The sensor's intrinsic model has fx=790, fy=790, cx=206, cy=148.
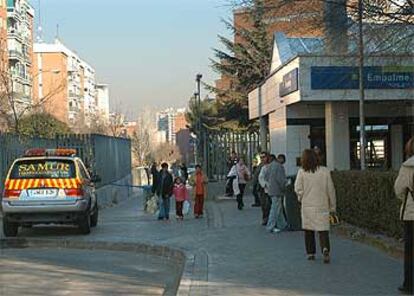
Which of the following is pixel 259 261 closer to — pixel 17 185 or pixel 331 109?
pixel 17 185

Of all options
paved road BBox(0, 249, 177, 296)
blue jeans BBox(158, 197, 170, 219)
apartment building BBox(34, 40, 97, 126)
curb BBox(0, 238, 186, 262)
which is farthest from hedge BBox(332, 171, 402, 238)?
apartment building BBox(34, 40, 97, 126)

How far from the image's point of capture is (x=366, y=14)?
13438 mm

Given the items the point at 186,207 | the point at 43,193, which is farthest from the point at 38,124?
the point at 43,193

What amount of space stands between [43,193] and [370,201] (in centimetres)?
749

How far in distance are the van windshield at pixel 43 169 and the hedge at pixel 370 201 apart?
6.00m

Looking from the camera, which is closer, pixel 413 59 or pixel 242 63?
pixel 413 59

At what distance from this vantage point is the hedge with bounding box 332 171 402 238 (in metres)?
12.4

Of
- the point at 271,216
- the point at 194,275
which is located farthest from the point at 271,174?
the point at 194,275

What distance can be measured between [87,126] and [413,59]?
70.7 m

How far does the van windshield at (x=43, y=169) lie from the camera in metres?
17.6

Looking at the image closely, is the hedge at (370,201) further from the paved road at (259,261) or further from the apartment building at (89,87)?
the apartment building at (89,87)

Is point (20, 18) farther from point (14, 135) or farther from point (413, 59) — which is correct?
point (413, 59)

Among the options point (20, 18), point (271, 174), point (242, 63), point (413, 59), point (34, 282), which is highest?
point (20, 18)

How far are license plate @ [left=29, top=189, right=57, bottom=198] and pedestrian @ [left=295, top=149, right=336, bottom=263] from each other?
301 inches
